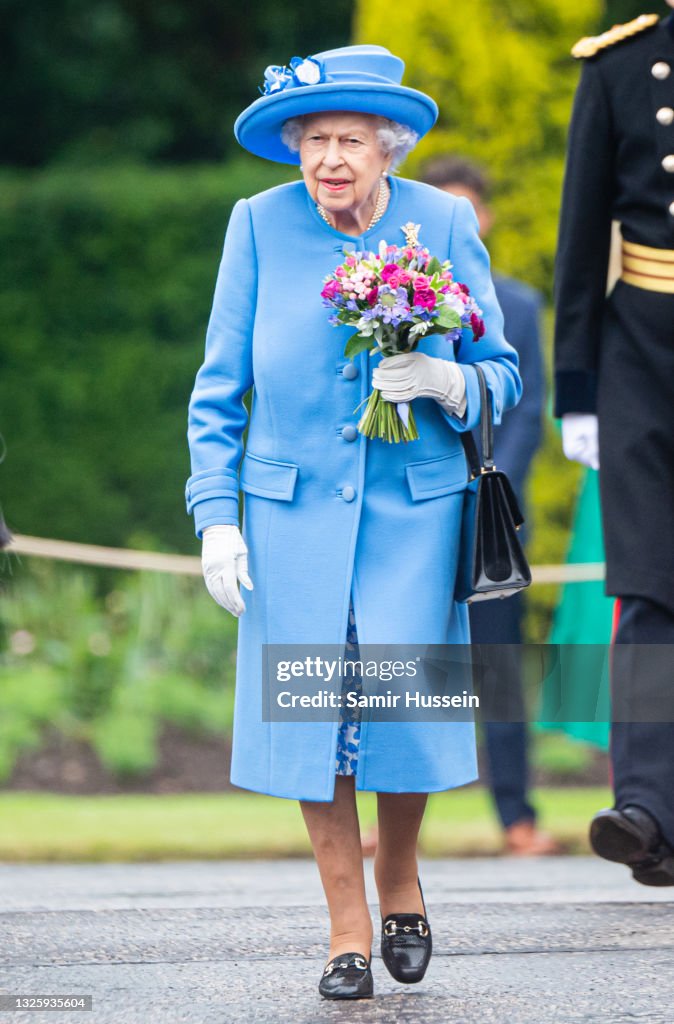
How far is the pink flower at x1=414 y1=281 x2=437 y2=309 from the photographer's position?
11.7 ft

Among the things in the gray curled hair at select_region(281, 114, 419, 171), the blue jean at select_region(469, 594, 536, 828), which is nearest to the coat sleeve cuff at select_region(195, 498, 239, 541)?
the gray curled hair at select_region(281, 114, 419, 171)

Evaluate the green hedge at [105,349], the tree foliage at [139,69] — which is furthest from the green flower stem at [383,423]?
the tree foliage at [139,69]

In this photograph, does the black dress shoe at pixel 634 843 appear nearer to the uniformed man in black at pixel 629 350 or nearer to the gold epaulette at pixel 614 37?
the uniformed man in black at pixel 629 350

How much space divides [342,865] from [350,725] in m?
0.27

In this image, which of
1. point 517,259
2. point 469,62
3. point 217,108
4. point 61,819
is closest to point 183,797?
point 61,819

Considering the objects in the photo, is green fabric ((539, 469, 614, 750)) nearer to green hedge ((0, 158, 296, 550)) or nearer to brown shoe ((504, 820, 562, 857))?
brown shoe ((504, 820, 562, 857))

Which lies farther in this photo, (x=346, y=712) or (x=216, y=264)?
(x=216, y=264)

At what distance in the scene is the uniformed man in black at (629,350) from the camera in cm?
397

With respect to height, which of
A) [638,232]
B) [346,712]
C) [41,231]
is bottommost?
[346,712]

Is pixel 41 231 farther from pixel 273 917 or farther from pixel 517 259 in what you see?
pixel 273 917

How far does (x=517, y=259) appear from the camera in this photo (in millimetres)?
8695

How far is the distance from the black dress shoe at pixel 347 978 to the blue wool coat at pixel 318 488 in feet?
1.00

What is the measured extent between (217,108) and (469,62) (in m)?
5.51

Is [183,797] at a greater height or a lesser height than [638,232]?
lesser
